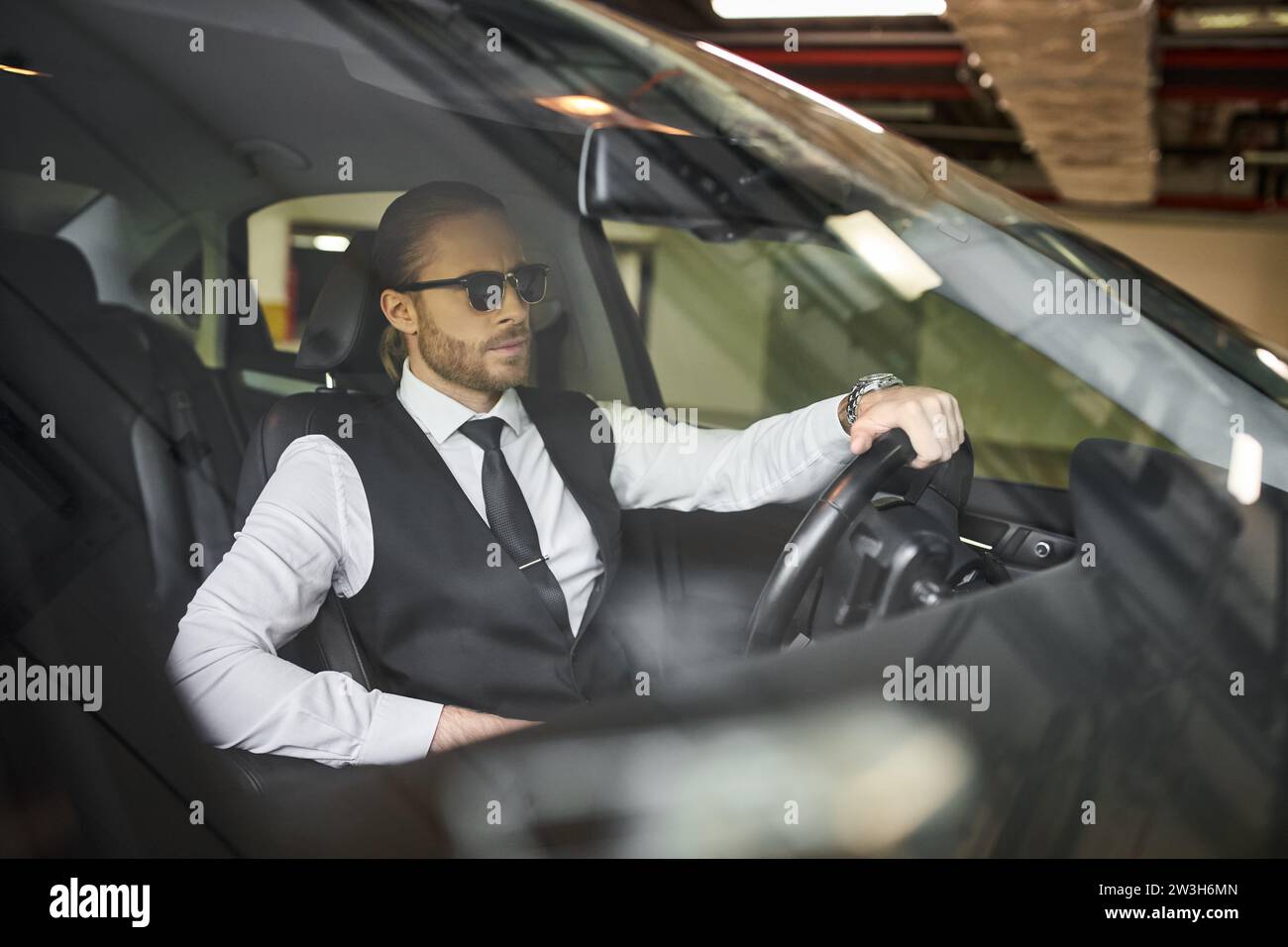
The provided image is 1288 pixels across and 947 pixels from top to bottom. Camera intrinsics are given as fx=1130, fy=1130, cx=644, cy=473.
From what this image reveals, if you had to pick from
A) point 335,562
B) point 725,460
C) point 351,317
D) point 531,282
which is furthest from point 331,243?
point 725,460

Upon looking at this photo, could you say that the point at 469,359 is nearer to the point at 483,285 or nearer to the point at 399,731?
the point at 483,285

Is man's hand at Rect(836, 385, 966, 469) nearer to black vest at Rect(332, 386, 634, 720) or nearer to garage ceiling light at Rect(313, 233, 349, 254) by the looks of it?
black vest at Rect(332, 386, 634, 720)

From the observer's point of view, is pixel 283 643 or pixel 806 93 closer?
pixel 283 643

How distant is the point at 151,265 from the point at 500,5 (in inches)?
17.5

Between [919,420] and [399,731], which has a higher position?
[919,420]

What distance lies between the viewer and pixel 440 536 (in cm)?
101

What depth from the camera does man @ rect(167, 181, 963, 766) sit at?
96 centimetres

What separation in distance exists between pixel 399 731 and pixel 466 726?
0.06 meters

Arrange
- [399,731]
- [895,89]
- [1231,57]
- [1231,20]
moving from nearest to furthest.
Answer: [399,731]
[1231,20]
[1231,57]
[895,89]

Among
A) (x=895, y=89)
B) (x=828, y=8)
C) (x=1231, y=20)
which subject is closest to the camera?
(x=828, y=8)

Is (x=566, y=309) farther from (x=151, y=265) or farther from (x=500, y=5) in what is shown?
(x=151, y=265)

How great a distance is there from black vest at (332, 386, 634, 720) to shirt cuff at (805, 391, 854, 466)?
0.23 metres

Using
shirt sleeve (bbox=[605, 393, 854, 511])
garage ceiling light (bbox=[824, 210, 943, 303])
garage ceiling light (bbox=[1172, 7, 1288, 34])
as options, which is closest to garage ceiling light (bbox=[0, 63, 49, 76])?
shirt sleeve (bbox=[605, 393, 854, 511])
